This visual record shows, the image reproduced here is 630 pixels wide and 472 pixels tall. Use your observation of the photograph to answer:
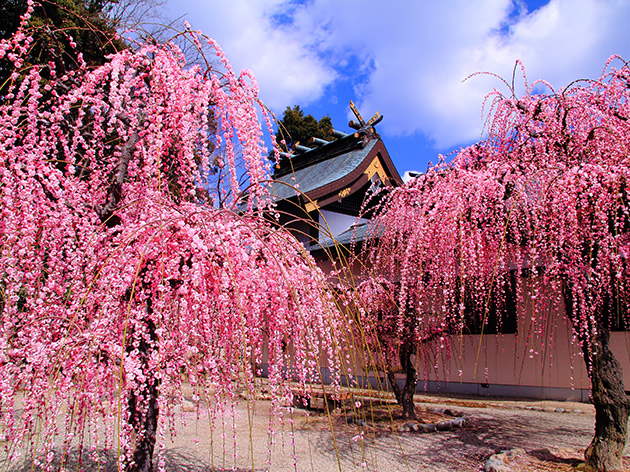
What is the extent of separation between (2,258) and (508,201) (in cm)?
451

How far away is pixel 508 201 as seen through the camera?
15.1ft

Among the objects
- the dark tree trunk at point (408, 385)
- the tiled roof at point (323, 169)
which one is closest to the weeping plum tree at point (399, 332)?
the dark tree trunk at point (408, 385)

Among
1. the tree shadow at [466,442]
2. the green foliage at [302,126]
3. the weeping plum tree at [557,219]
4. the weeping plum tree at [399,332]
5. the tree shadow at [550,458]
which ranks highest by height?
the green foliage at [302,126]

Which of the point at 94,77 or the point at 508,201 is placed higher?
the point at 94,77

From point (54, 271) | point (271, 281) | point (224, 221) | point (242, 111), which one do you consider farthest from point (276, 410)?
point (242, 111)

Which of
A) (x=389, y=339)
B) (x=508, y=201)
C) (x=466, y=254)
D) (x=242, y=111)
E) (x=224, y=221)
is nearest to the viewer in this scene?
(x=224, y=221)

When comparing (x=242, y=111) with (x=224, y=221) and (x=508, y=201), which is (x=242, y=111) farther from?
(x=508, y=201)

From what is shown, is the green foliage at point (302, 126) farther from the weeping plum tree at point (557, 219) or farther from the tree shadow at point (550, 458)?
the tree shadow at point (550, 458)

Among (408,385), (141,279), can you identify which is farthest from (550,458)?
(141,279)

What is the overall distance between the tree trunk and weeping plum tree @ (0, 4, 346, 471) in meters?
3.07

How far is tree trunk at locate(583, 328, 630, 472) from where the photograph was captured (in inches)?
155

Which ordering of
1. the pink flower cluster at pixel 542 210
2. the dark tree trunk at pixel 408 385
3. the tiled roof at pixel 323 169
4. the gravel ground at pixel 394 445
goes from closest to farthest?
1. the pink flower cluster at pixel 542 210
2. the gravel ground at pixel 394 445
3. the dark tree trunk at pixel 408 385
4. the tiled roof at pixel 323 169

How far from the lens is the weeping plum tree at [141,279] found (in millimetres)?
2361

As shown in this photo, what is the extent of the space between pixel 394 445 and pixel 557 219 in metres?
3.35
